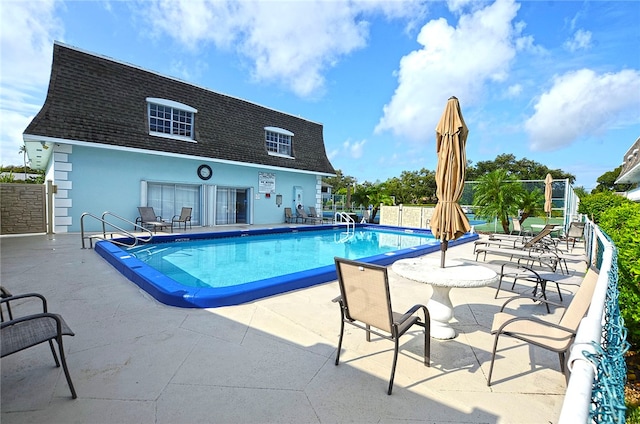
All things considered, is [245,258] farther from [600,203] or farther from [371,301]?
[600,203]

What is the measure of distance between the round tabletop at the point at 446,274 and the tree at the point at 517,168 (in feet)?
150

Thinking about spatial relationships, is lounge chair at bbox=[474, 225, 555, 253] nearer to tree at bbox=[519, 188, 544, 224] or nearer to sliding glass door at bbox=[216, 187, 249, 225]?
tree at bbox=[519, 188, 544, 224]

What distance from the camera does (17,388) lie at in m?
2.30

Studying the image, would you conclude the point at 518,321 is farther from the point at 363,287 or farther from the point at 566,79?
the point at 566,79

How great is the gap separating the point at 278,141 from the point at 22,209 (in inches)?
465

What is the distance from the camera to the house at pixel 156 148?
10914mm

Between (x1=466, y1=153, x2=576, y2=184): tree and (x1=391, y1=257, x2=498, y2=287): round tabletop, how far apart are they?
Result: 4558cm

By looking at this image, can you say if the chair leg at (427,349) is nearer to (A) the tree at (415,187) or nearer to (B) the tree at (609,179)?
(A) the tree at (415,187)

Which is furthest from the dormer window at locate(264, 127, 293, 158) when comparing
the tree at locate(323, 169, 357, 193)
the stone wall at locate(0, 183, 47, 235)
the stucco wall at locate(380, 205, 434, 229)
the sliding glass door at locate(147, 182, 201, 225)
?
the tree at locate(323, 169, 357, 193)

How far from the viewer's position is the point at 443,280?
3094 mm

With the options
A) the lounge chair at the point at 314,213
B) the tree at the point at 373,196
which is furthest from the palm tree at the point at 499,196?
the lounge chair at the point at 314,213

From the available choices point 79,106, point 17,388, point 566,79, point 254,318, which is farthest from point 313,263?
point 566,79

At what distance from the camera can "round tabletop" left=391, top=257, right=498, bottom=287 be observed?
3.05 m

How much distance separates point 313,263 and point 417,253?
2958mm
